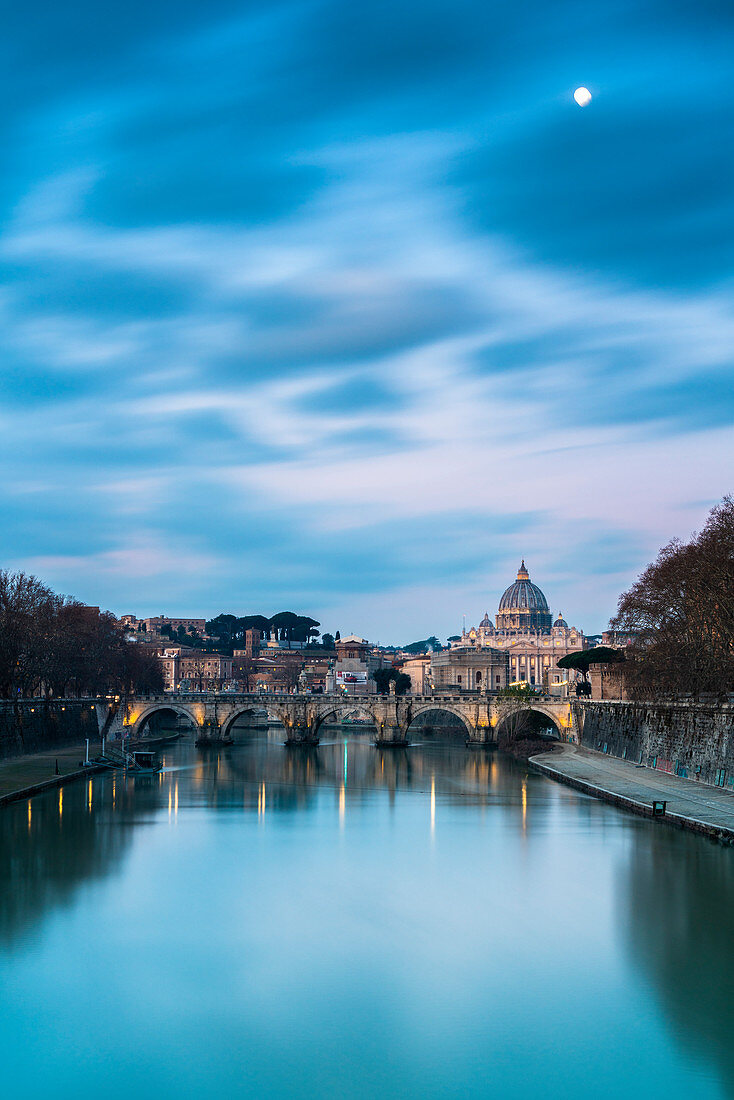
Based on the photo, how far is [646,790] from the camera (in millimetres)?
46156

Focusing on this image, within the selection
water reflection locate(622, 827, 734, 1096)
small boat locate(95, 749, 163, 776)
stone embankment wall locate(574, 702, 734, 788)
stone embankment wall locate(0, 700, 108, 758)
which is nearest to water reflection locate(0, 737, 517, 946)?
small boat locate(95, 749, 163, 776)

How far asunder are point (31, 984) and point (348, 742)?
81.4 metres

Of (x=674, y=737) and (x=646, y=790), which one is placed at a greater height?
(x=674, y=737)

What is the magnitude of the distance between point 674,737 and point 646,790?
22.8 ft

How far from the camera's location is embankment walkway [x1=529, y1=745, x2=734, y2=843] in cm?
3641

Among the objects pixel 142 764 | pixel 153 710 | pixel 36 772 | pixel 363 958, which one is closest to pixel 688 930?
pixel 363 958

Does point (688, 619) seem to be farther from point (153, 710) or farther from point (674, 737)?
point (153, 710)

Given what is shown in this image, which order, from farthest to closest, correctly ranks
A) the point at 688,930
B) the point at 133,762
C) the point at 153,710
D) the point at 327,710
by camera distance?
the point at 327,710 < the point at 153,710 < the point at 133,762 < the point at 688,930

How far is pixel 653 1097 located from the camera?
59.3 ft

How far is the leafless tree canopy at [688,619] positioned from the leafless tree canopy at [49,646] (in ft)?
109

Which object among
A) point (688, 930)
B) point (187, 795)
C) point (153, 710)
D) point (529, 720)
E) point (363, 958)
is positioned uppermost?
point (153, 710)

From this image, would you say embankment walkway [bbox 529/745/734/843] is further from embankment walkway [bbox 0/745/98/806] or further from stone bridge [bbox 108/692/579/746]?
embankment walkway [bbox 0/745/98/806]

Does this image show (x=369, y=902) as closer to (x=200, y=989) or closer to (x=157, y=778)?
(x=200, y=989)

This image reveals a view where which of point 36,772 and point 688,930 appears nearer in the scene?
point 688,930
